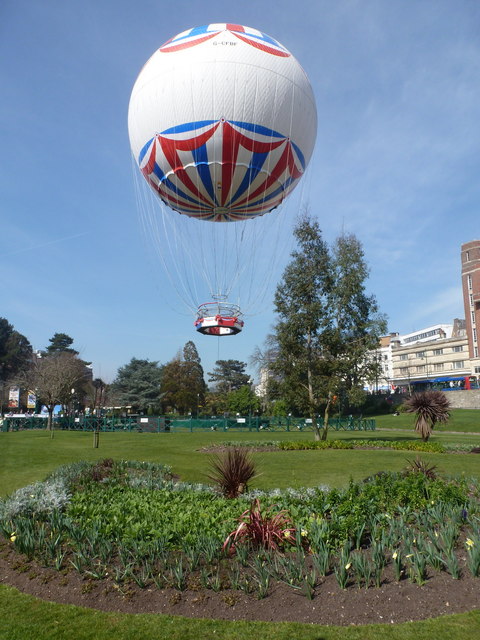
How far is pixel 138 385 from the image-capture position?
86.1 m

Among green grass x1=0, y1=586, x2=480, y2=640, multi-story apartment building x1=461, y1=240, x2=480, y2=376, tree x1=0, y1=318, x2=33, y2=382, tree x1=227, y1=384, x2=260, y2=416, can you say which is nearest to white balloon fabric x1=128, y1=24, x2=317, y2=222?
green grass x1=0, y1=586, x2=480, y2=640

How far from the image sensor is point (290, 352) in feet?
104

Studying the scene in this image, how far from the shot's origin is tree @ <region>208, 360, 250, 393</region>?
113 meters

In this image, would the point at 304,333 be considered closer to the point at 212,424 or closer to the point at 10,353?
the point at 212,424

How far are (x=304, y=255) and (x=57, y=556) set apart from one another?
27616 millimetres

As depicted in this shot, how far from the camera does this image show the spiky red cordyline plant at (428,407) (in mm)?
26141

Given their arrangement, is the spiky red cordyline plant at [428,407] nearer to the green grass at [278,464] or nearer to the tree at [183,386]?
the green grass at [278,464]

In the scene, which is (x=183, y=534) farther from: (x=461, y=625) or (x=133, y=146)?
(x=133, y=146)

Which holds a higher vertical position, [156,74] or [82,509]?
[156,74]

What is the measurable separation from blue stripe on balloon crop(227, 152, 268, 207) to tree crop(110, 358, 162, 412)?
71734mm

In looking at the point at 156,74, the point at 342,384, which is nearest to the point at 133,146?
the point at 156,74

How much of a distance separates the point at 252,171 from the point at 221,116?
7.08ft

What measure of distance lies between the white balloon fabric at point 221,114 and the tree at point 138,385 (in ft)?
234

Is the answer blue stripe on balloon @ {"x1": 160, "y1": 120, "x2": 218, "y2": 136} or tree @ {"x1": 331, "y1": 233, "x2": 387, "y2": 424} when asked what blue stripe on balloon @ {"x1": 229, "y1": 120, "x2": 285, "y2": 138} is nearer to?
blue stripe on balloon @ {"x1": 160, "y1": 120, "x2": 218, "y2": 136}
